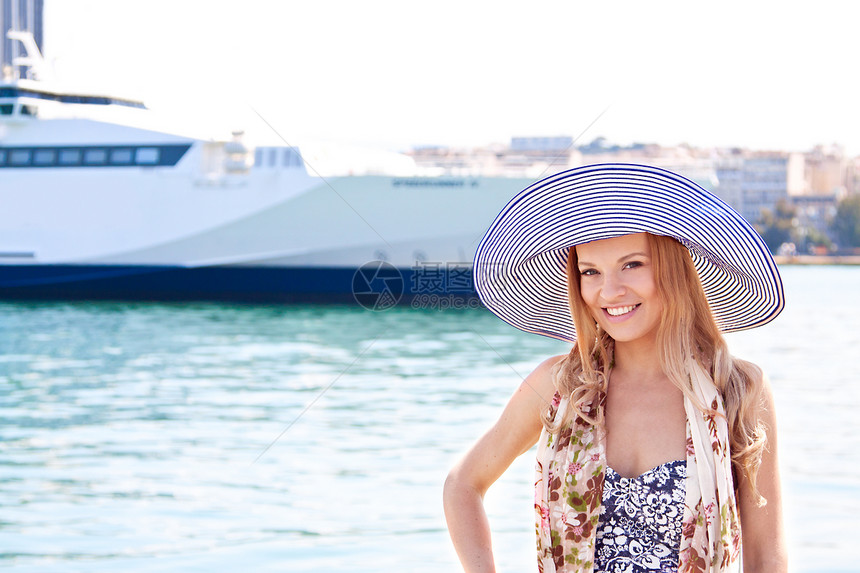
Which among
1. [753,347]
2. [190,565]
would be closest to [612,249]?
[190,565]

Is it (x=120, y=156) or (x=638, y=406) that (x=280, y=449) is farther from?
(x=120, y=156)

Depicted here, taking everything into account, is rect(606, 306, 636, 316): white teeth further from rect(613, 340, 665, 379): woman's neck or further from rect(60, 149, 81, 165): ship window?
rect(60, 149, 81, 165): ship window

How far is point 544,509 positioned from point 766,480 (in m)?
0.33

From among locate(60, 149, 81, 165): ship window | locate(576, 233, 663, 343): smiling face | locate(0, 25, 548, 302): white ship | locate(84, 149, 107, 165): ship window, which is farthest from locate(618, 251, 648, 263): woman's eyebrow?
locate(60, 149, 81, 165): ship window

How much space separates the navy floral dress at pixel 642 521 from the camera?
1.55 meters

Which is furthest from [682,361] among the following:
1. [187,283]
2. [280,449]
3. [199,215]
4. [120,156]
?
[120,156]

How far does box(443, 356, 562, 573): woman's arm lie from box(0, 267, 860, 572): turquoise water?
573mm

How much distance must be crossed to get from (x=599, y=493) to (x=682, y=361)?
0.24 metres

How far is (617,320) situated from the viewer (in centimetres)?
A: 167

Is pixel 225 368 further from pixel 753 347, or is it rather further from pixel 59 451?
pixel 753 347

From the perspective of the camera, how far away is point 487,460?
1.67 m

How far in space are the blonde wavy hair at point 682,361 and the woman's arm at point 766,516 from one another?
14 mm

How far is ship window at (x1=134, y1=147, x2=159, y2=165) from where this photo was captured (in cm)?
2578

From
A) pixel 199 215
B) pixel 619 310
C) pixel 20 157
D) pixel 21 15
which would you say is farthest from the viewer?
pixel 21 15
